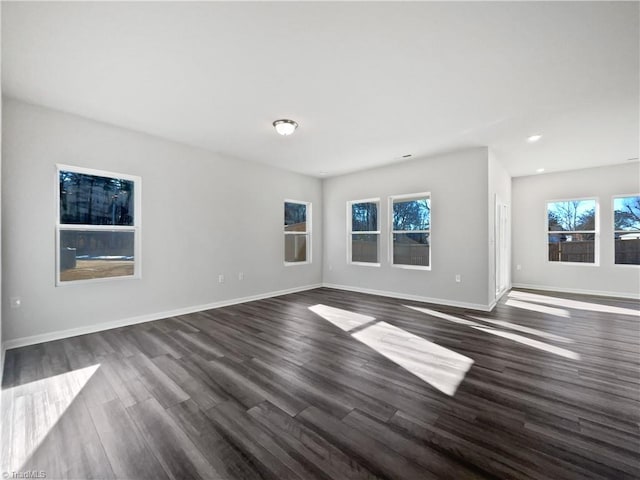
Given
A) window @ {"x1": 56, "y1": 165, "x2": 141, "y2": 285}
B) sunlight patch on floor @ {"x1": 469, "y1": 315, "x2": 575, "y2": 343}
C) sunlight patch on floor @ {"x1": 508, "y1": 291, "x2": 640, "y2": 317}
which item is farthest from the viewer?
sunlight patch on floor @ {"x1": 508, "y1": 291, "x2": 640, "y2": 317}

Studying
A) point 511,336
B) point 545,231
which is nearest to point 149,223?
point 511,336

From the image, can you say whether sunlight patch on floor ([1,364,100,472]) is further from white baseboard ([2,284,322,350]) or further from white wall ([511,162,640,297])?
white wall ([511,162,640,297])

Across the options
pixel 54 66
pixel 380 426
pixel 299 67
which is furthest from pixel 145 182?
pixel 380 426

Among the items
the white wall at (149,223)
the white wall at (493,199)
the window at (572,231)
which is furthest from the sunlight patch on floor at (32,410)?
the window at (572,231)

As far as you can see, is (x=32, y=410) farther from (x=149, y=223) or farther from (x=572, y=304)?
(x=572, y=304)

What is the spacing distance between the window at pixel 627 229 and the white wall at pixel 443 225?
3525 mm

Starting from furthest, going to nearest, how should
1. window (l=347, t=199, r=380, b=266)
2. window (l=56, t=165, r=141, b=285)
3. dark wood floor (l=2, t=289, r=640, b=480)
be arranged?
window (l=347, t=199, r=380, b=266) < window (l=56, t=165, r=141, b=285) < dark wood floor (l=2, t=289, r=640, b=480)

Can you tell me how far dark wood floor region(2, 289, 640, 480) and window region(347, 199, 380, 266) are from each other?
2.79 metres

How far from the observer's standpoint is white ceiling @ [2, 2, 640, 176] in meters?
1.91

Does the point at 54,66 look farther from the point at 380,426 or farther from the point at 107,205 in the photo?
the point at 380,426

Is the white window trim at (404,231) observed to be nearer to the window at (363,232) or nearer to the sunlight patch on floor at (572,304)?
the window at (363,232)

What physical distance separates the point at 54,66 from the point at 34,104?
1.10 m

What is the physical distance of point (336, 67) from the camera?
245cm

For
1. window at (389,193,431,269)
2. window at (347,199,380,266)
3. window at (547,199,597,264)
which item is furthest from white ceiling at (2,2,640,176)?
window at (547,199,597,264)
